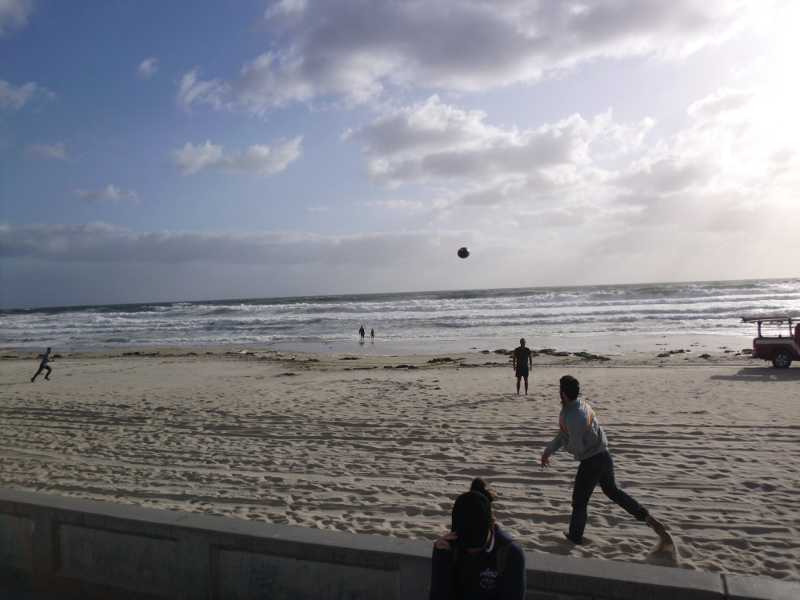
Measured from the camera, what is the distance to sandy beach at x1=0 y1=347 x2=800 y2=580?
18.0ft

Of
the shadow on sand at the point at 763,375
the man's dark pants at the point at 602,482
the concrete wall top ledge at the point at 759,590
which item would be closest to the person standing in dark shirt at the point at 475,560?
the concrete wall top ledge at the point at 759,590

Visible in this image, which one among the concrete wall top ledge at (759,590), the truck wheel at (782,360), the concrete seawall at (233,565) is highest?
the concrete wall top ledge at (759,590)

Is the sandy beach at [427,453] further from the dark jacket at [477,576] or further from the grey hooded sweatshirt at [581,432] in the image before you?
the dark jacket at [477,576]

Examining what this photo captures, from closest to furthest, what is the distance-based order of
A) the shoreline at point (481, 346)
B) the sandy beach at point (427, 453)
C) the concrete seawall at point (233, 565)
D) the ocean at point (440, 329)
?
1. the concrete seawall at point (233, 565)
2. the sandy beach at point (427, 453)
3. the shoreline at point (481, 346)
4. the ocean at point (440, 329)

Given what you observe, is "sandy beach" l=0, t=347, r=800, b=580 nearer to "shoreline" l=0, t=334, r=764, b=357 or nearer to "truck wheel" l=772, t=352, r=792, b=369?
"truck wheel" l=772, t=352, r=792, b=369

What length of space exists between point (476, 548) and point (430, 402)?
32.1ft

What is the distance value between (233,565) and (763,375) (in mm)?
16020

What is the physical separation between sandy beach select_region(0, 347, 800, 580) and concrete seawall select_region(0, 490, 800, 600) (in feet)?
6.45

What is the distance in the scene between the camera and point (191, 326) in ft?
162

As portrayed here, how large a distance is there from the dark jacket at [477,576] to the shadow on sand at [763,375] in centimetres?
1457

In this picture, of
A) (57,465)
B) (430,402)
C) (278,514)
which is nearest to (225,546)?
(278,514)

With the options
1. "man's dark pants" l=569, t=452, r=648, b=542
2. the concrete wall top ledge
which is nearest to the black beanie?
the concrete wall top ledge

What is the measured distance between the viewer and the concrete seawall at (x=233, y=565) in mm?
2945

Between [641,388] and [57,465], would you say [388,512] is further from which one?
[641,388]
